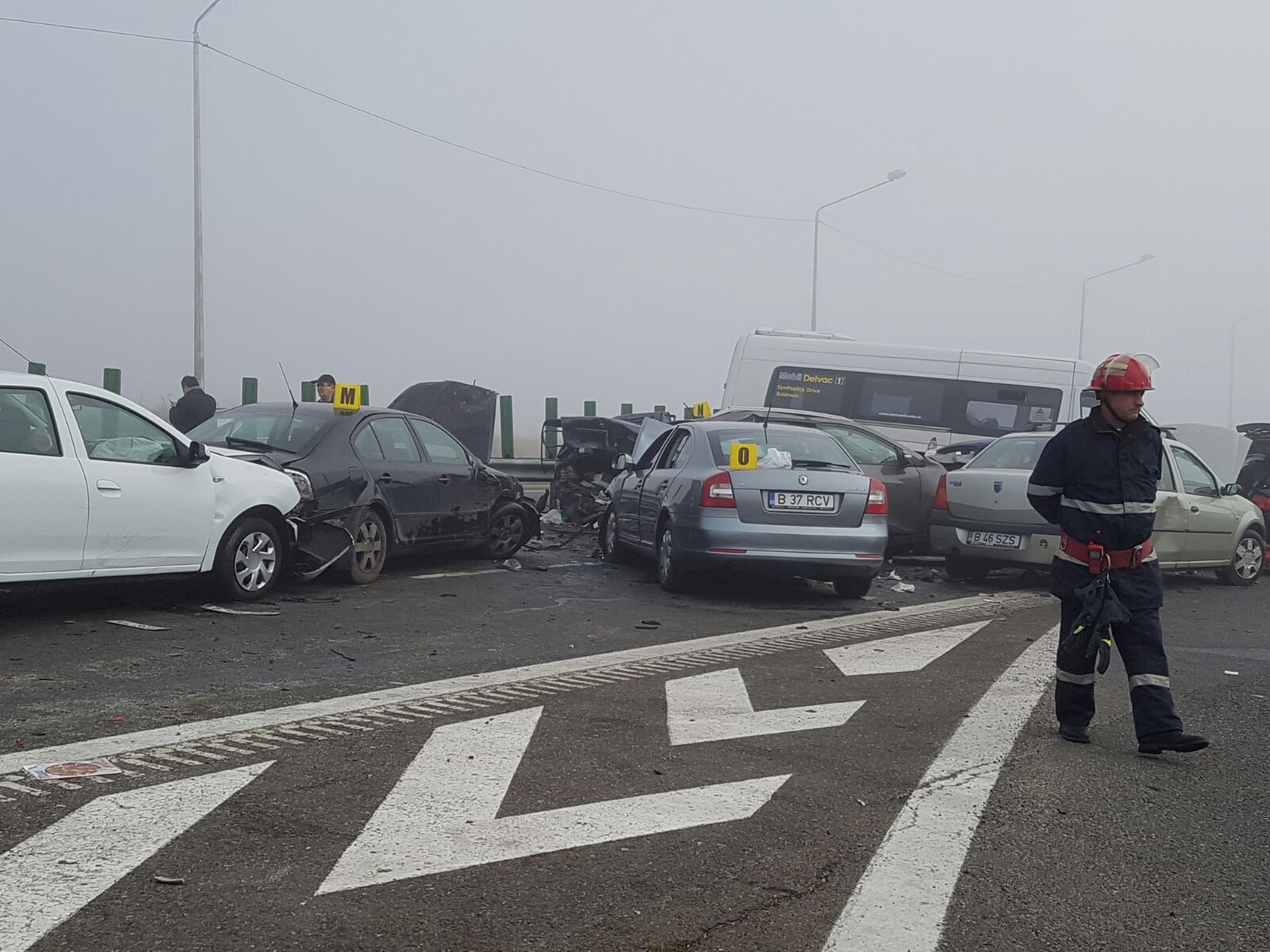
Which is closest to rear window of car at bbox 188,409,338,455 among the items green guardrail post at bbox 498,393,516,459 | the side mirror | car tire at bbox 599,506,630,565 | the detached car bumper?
the side mirror

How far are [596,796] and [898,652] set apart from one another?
4.12 m

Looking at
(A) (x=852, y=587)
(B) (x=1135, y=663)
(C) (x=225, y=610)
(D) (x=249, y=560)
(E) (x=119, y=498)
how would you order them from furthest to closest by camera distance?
(A) (x=852, y=587)
(D) (x=249, y=560)
(C) (x=225, y=610)
(E) (x=119, y=498)
(B) (x=1135, y=663)

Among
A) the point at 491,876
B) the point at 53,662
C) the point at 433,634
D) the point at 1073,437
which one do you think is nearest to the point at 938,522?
the point at 433,634

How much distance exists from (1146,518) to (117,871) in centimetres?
445

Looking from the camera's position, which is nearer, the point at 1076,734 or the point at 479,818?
the point at 479,818

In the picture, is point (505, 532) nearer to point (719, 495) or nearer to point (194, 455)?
point (719, 495)

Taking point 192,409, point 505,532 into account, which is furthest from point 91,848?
point 192,409

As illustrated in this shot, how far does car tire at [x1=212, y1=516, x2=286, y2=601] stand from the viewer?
371 inches

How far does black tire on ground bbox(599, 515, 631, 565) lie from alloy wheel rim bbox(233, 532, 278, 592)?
421 centimetres

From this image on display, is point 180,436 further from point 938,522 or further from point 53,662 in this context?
point 938,522

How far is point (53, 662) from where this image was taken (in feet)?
23.7

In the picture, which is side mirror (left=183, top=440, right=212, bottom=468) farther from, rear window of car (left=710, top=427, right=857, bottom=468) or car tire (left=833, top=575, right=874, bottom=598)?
car tire (left=833, top=575, right=874, bottom=598)

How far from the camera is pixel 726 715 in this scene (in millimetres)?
6422

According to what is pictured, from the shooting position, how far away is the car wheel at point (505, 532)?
1308cm
